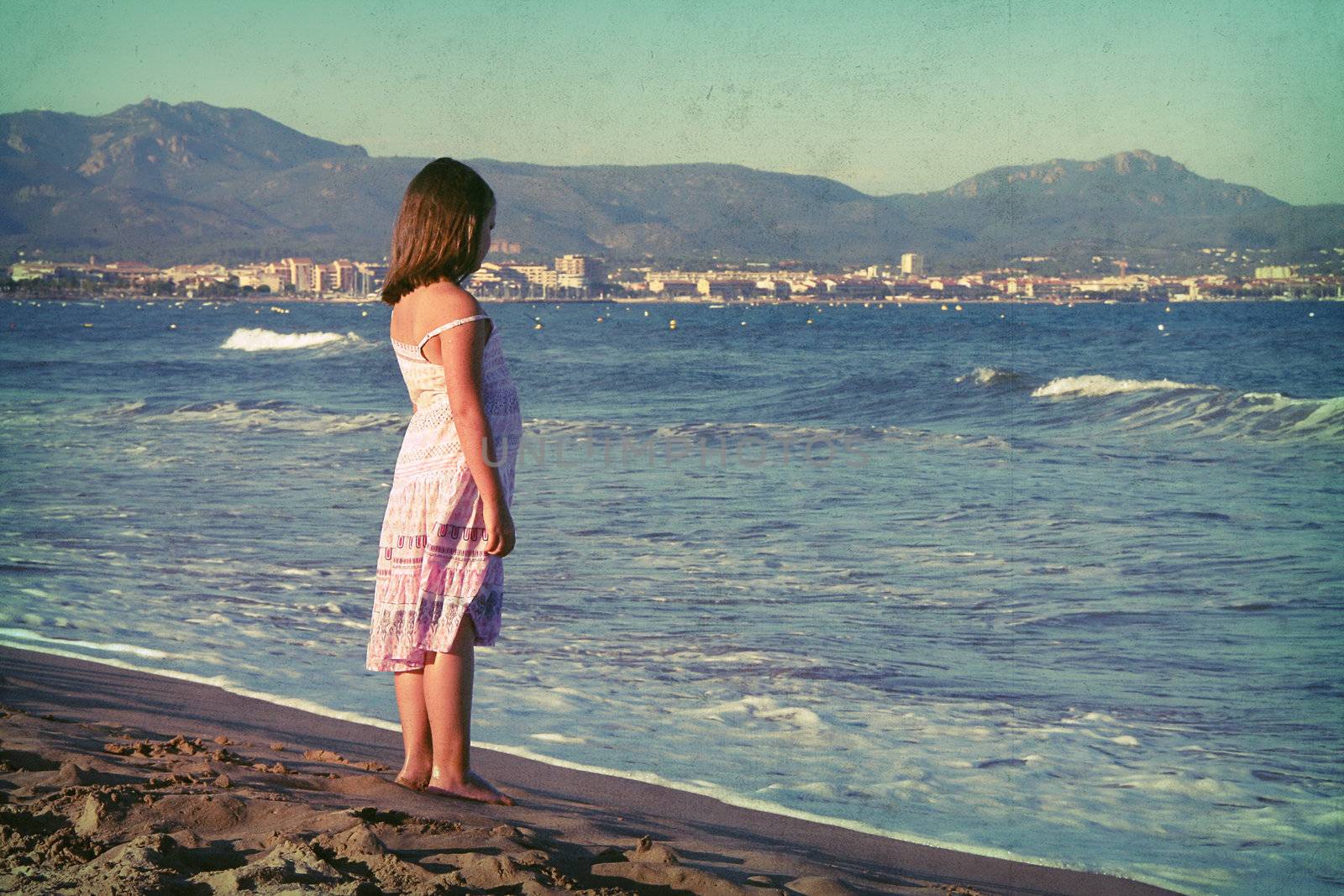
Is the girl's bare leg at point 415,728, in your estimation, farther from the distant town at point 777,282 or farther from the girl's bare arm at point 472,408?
the distant town at point 777,282

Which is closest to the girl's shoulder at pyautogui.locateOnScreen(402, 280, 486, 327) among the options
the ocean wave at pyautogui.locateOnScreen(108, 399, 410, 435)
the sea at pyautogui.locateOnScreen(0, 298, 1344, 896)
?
the sea at pyautogui.locateOnScreen(0, 298, 1344, 896)

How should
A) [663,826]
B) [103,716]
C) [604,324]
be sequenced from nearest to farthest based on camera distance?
[663,826], [103,716], [604,324]

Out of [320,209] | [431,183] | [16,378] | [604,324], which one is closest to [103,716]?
[431,183]

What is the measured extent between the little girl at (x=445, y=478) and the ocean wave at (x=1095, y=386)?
1841 cm

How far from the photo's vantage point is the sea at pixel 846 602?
367 cm

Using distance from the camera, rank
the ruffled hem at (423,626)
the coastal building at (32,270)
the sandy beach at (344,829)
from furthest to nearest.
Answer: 1. the coastal building at (32,270)
2. the ruffled hem at (423,626)
3. the sandy beach at (344,829)

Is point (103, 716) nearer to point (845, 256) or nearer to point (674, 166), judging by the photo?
point (674, 166)

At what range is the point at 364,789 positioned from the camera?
2828mm

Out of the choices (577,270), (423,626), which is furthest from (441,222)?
(577,270)

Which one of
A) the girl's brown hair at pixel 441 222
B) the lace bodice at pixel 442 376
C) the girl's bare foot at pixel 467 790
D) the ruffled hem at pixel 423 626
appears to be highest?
the girl's brown hair at pixel 441 222

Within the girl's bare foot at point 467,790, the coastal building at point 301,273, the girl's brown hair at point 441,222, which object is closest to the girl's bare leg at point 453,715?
the girl's bare foot at point 467,790

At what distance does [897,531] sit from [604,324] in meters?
37.9

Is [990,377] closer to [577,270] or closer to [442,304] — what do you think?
[577,270]

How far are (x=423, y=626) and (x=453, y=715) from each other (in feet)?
0.68
